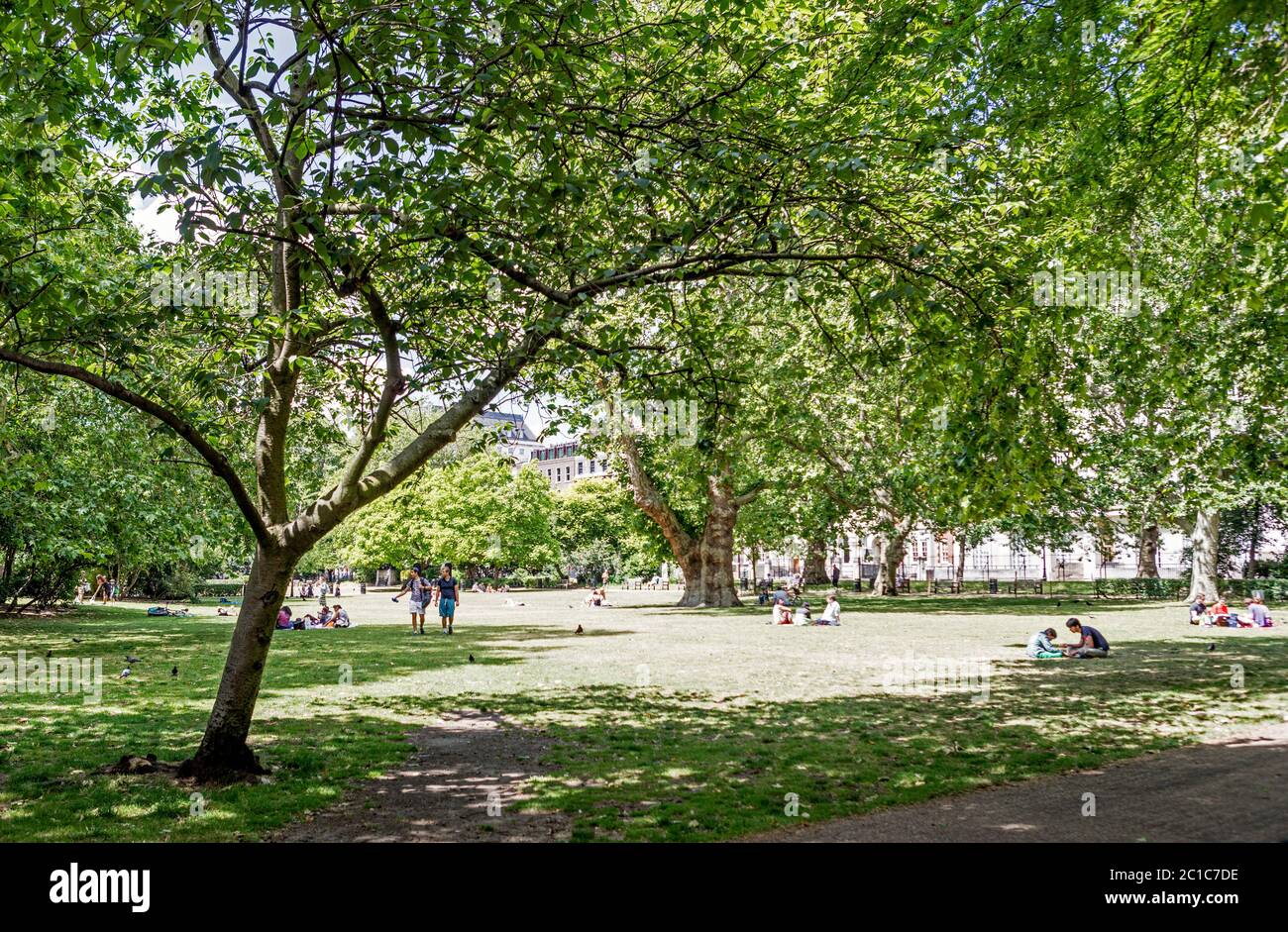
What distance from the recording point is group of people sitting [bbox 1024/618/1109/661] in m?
18.3

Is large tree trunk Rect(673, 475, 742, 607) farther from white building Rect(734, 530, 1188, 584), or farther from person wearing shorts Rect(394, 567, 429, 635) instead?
white building Rect(734, 530, 1188, 584)

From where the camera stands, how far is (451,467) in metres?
54.5

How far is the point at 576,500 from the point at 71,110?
7150cm

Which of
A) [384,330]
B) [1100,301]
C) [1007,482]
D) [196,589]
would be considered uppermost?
[1100,301]

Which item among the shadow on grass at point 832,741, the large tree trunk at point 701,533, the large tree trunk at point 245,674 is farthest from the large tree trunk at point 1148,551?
the large tree trunk at point 245,674

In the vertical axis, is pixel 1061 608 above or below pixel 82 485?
below

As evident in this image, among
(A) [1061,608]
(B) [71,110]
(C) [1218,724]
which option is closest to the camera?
(B) [71,110]

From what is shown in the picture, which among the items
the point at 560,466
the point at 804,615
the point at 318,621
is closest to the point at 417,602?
the point at 318,621

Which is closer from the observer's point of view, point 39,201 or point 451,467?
point 39,201

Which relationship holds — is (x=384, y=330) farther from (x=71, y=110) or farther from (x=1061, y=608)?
(x=1061, y=608)

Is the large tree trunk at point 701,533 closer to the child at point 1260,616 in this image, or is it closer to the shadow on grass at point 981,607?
the shadow on grass at point 981,607

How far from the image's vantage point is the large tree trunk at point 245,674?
8281 millimetres

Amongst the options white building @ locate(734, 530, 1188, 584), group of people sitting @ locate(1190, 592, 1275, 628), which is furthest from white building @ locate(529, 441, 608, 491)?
group of people sitting @ locate(1190, 592, 1275, 628)

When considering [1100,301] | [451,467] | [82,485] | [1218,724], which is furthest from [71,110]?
[451,467]
